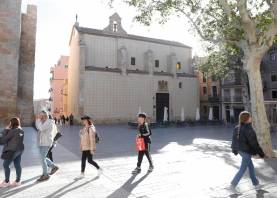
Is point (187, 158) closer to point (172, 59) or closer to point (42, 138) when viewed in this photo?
point (42, 138)

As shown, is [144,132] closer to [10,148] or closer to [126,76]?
[10,148]

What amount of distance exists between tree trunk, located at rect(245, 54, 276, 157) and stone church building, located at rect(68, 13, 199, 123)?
25.6m

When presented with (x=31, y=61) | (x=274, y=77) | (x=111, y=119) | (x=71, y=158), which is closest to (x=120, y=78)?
(x=111, y=119)

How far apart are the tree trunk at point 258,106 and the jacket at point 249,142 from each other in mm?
4996

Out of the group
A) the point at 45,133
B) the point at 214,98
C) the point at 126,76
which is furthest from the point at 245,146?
the point at 214,98

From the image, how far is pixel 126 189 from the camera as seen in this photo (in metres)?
6.23

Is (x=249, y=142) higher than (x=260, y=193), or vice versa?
(x=249, y=142)

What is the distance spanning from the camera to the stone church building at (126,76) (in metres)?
35.2

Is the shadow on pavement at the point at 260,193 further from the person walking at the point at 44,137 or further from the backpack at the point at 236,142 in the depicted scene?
the person walking at the point at 44,137

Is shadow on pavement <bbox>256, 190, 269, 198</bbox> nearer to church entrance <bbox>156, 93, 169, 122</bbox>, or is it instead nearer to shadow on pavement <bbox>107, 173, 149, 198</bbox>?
shadow on pavement <bbox>107, 173, 149, 198</bbox>

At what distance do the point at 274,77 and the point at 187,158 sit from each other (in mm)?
32869

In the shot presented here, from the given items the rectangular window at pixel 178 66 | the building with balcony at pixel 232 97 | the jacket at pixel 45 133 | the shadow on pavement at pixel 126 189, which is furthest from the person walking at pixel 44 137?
the rectangular window at pixel 178 66

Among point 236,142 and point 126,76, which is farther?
point 126,76

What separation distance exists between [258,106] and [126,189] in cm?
691
